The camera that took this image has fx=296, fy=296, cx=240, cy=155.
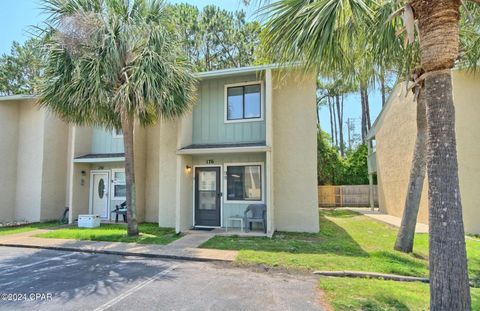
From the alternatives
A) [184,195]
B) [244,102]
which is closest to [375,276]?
[184,195]

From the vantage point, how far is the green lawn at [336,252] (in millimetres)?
6418

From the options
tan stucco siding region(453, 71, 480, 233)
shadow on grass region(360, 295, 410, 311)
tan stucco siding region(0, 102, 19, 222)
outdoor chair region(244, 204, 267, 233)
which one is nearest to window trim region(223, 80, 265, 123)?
outdoor chair region(244, 204, 267, 233)

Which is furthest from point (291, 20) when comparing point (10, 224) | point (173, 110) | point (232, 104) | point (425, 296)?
point (10, 224)

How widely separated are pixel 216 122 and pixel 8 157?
32.6 feet

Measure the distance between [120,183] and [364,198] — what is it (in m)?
18.8

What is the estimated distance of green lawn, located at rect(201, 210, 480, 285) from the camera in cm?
642

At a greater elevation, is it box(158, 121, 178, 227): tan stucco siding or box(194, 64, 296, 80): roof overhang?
box(194, 64, 296, 80): roof overhang

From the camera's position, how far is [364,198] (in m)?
24.0

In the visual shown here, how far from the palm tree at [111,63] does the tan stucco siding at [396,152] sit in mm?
9366

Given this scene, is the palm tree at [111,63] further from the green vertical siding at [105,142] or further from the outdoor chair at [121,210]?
the green vertical siding at [105,142]

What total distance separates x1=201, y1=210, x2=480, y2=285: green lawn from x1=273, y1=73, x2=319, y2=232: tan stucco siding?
0.77 m

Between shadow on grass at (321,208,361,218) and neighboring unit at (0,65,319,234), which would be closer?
neighboring unit at (0,65,319,234)

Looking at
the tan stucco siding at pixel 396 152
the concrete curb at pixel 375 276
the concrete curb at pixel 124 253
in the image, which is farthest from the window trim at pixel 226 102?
the concrete curb at pixel 375 276

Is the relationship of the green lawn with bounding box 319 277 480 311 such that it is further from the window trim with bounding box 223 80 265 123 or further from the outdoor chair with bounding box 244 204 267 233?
the window trim with bounding box 223 80 265 123
